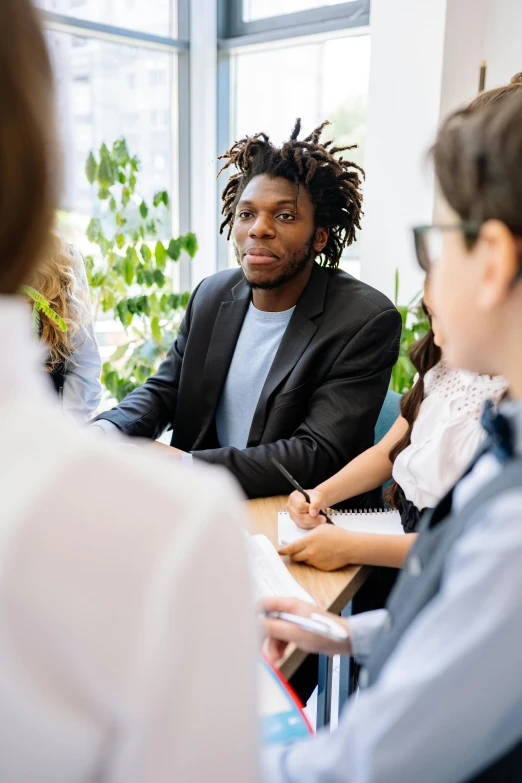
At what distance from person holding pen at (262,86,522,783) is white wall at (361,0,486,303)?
2.30 m

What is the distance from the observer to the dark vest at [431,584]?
641 mm

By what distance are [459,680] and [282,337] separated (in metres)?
1.51

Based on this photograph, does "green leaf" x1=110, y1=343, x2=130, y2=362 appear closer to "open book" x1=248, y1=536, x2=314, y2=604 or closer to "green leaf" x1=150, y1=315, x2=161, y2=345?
"green leaf" x1=150, y1=315, x2=161, y2=345

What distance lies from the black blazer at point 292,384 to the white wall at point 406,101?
1.02 m

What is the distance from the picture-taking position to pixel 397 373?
2.88 m

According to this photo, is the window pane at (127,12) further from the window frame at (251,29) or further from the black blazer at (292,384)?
the black blazer at (292,384)

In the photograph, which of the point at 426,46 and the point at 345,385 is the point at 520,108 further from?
the point at 426,46

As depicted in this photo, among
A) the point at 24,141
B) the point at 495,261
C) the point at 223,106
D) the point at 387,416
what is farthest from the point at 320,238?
the point at 223,106

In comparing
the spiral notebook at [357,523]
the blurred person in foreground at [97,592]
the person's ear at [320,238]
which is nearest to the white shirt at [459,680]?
the blurred person in foreground at [97,592]

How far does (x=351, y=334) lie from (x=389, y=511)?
1.91 feet

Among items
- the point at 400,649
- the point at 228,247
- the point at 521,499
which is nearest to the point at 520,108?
the point at 521,499

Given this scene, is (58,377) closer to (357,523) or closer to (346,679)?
(357,523)

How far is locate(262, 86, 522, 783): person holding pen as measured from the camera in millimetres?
598

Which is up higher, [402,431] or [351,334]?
[351,334]
